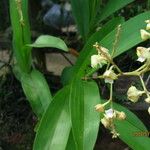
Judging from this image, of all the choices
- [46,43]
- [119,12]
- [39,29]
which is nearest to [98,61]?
[46,43]

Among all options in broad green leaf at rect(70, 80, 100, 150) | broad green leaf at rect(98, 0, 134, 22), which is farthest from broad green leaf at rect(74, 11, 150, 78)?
broad green leaf at rect(98, 0, 134, 22)

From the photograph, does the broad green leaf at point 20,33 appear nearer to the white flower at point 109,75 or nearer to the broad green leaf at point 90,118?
the broad green leaf at point 90,118

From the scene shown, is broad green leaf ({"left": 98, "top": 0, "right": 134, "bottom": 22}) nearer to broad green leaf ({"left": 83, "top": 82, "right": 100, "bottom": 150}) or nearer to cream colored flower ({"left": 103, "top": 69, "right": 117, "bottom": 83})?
broad green leaf ({"left": 83, "top": 82, "right": 100, "bottom": 150})

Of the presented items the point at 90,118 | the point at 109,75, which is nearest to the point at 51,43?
the point at 90,118

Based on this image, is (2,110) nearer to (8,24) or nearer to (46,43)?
(46,43)

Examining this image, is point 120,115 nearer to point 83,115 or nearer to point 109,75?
point 109,75

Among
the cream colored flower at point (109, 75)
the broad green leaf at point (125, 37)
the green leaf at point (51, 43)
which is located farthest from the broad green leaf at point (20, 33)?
the cream colored flower at point (109, 75)
